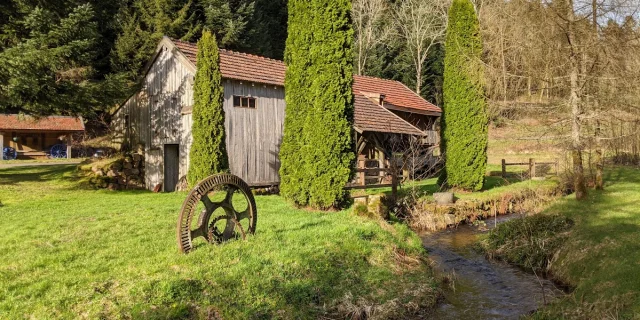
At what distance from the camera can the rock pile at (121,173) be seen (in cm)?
1906

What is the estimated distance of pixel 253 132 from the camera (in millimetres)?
19000

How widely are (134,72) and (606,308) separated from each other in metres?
29.3

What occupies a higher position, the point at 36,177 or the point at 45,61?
the point at 45,61

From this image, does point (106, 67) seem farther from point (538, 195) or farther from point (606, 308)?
point (606, 308)

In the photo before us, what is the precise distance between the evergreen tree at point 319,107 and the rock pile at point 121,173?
9.68 meters

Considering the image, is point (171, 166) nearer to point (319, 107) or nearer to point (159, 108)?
point (159, 108)

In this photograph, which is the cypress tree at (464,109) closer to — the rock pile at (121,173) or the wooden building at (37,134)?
the rock pile at (121,173)

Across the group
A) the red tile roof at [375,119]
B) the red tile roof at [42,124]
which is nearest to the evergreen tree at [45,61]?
the red tile roof at [375,119]

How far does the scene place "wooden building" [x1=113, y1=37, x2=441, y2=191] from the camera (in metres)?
18.5

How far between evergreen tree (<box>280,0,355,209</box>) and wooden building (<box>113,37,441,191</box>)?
5.16 m

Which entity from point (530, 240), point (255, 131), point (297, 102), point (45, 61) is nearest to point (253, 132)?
point (255, 131)

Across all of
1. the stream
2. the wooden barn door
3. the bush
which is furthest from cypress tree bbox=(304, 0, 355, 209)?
the wooden barn door

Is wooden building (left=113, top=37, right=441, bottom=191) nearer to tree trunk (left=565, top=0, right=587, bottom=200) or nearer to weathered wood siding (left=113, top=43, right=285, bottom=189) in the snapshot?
weathered wood siding (left=113, top=43, right=285, bottom=189)

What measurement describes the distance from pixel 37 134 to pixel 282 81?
27902 mm
